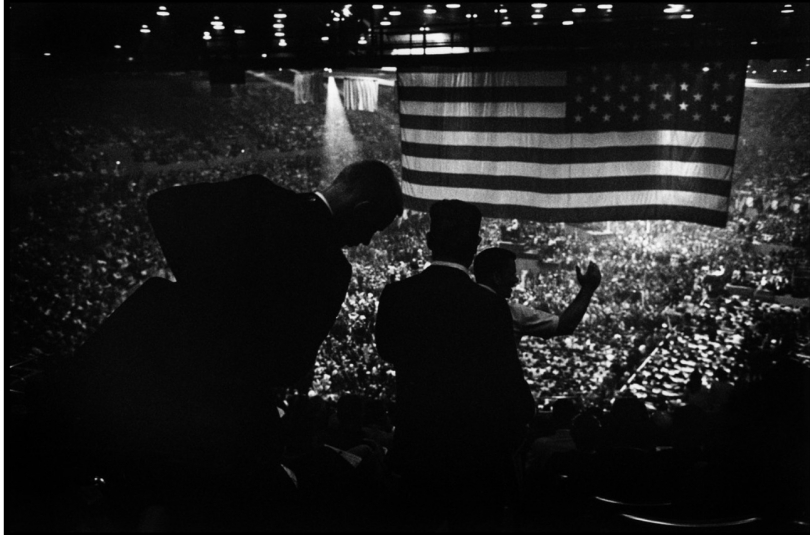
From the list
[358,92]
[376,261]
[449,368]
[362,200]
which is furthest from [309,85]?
[449,368]

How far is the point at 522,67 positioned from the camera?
4.83 m

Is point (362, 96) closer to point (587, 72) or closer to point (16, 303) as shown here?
point (587, 72)

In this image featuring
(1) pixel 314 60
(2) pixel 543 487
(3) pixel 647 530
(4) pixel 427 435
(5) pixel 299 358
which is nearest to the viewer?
(3) pixel 647 530

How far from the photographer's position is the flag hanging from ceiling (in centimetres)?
459

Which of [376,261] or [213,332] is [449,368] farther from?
[376,261]

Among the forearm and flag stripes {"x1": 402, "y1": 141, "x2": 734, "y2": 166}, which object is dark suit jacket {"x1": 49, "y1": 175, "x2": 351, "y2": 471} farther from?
flag stripes {"x1": 402, "y1": 141, "x2": 734, "y2": 166}

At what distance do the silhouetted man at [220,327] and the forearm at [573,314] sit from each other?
1.16 metres

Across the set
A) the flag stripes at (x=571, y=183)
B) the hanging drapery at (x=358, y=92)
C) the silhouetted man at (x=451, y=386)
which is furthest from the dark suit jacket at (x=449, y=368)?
the hanging drapery at (x=358, y=92)

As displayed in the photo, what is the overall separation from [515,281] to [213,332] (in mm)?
1576

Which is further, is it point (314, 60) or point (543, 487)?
point (314, 60)

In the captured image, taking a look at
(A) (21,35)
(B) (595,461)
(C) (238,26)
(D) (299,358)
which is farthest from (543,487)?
(A) (21,35)

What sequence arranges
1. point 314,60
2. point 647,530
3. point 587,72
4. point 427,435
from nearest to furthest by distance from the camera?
point 647,530, point 427,435, point 587,72, point 314,60

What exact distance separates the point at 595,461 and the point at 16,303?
5104mm

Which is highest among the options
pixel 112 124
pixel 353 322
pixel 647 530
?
pixel 112 124
